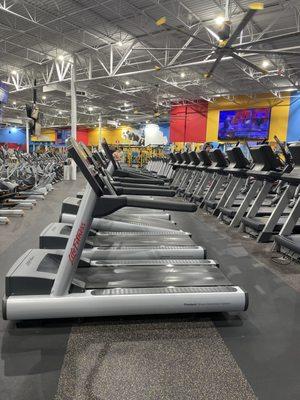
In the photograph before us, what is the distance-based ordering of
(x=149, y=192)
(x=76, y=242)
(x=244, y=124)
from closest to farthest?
1. (x=76, y=242)
2. (x=149, y=192)
3. (x=244, y=124)

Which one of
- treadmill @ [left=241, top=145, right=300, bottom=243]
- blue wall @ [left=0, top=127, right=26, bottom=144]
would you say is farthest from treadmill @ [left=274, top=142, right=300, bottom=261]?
blue wall @ [left=0, top=127, right=26, bottom=144]

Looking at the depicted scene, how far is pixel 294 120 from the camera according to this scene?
14086mm

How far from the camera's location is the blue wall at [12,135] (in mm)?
31767

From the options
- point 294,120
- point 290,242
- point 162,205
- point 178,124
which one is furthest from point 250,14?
point 178,124

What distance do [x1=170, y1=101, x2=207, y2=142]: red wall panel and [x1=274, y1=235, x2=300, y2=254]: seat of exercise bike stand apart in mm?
14438

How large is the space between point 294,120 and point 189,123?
589 cm

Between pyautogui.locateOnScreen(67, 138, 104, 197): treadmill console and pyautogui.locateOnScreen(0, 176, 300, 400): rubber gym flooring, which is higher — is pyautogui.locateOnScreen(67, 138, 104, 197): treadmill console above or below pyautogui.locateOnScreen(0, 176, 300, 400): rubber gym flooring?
above

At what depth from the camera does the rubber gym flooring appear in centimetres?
143

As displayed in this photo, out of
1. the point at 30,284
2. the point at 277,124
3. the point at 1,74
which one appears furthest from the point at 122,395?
the point at 1,74

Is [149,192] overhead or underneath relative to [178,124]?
underneath

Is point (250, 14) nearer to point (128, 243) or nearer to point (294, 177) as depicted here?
point (294, 177)

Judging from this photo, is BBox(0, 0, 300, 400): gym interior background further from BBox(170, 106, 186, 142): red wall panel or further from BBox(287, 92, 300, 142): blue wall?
Result: BBox(170, 106, 186, 142): red wall panel

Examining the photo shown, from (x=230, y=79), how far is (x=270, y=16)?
5638mm

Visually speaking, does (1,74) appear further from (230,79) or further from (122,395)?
(122,395)
